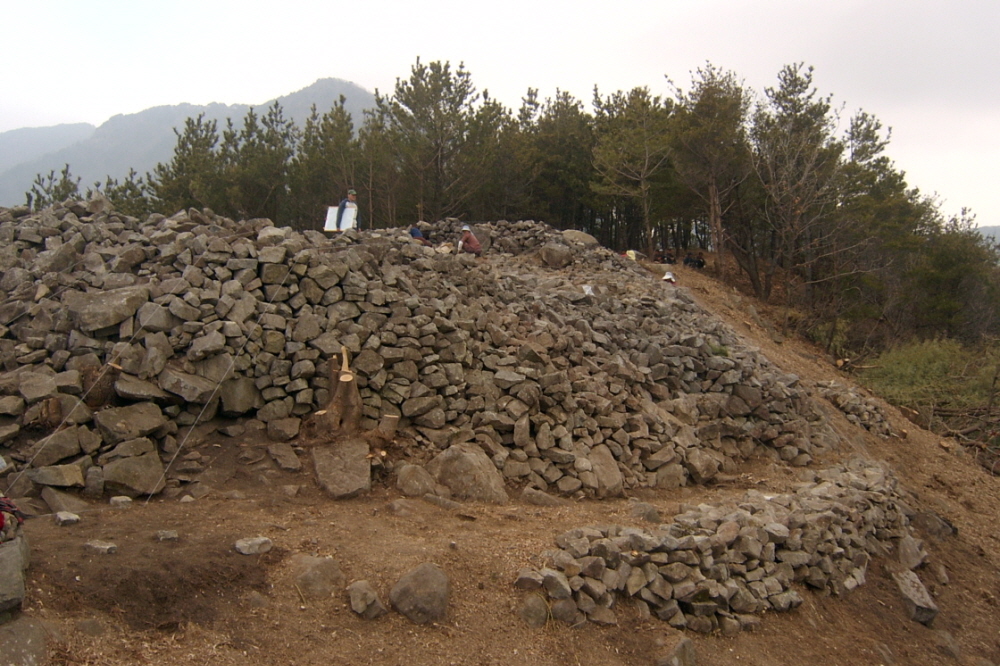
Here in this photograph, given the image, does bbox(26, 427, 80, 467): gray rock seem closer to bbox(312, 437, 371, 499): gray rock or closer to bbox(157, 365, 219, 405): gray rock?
bbox(157, 365, 219, 405): gray rock

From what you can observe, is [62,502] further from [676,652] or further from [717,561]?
[717,561]

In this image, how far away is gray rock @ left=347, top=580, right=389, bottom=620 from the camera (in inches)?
156

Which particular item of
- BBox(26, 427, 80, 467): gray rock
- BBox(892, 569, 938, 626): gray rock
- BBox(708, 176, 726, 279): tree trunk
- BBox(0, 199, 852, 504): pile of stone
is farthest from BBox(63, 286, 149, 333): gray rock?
BBox(708, 176, 726, 279): tree trunk

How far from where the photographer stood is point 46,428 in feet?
17.6

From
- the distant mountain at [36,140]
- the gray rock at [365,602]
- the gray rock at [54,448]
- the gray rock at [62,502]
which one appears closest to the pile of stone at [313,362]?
the gray rock at [54,448]

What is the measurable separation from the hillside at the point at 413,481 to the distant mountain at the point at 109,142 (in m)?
84.3

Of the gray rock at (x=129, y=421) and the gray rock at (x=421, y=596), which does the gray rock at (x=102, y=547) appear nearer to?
the gray rock at (x=129, y=421)

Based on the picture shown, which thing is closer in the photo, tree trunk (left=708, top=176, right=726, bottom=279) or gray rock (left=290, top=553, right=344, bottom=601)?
gray rock (left=290, top=553, right=344, bottom=601)

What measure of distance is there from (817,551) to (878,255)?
18.3 metres

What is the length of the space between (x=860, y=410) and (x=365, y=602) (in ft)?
32.5

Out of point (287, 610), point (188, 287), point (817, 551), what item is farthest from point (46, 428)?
point (817, 551)

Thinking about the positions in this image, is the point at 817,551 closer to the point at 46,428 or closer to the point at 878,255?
the point at 46,428

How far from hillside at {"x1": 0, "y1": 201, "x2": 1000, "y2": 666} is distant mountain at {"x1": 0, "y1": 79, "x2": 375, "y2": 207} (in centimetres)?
8431

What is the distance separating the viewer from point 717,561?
16.9 feet
